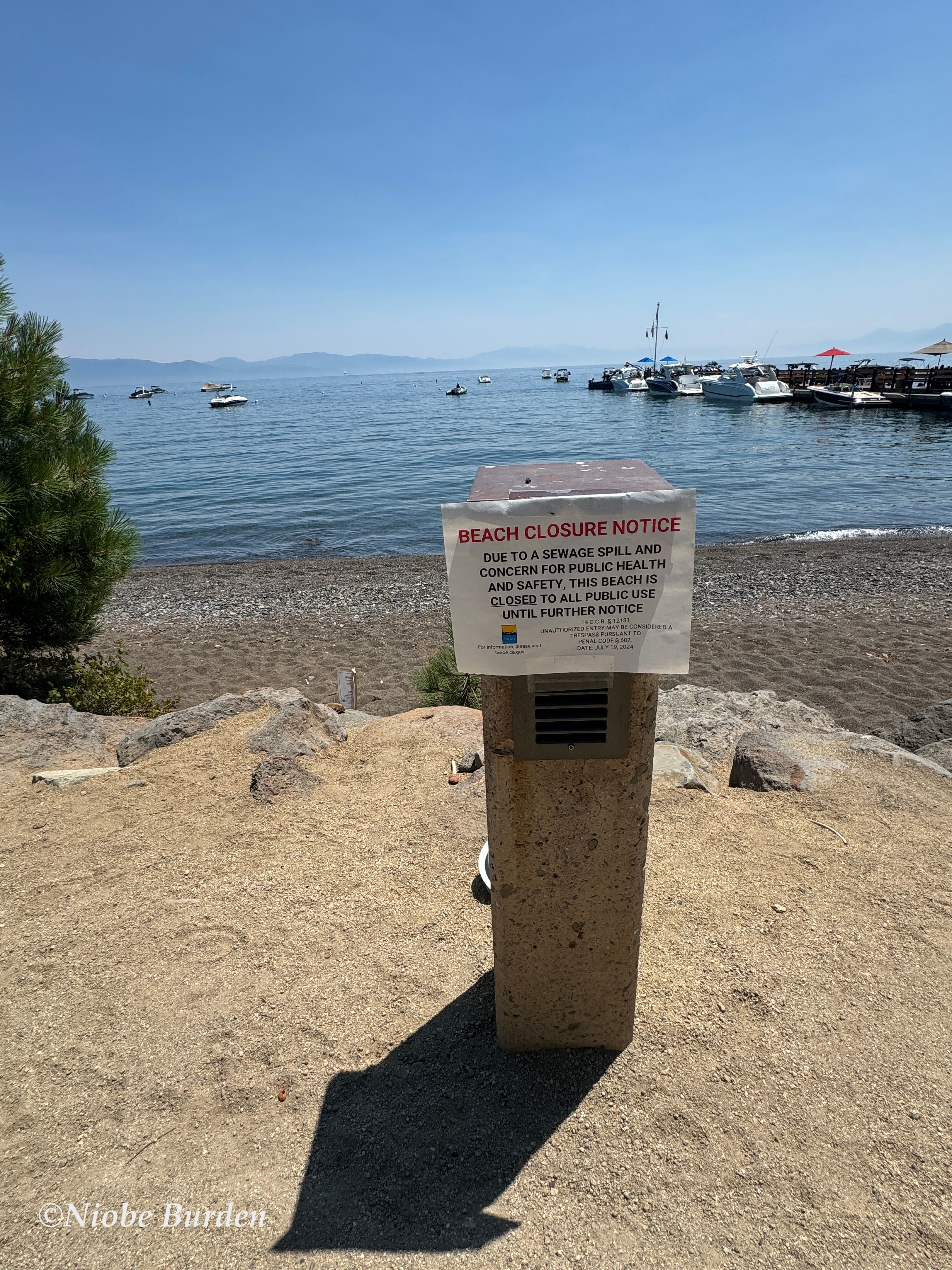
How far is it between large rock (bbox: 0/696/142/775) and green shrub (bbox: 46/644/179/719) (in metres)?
0.69

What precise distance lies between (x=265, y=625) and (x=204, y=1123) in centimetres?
959

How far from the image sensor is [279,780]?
4.07 metres

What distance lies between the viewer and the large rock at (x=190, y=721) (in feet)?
15.4

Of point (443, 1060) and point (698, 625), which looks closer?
point (443, 1060)

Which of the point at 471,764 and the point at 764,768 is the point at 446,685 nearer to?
the point at 471,764

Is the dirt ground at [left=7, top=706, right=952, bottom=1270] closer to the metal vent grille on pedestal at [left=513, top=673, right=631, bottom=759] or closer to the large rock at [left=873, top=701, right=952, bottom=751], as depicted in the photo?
the metal vent grille on pedestal at [left=513, top=673, right=631, bottom=759]

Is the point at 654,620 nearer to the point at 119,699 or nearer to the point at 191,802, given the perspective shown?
the point at 191,802

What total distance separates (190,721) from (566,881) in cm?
358

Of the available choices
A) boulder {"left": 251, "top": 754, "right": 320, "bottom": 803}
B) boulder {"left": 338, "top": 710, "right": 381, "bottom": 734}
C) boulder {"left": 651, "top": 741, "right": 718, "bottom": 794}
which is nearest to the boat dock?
boulder {"left": 651, "top": 741, "right": 718, "bottom": 794}

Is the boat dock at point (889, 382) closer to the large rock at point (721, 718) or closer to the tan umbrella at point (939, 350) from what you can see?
the tan umbrella at point (939, 350)

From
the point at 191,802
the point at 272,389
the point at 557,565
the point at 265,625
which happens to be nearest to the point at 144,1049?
the point at 191,802

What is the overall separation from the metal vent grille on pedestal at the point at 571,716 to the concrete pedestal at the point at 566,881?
0.03m

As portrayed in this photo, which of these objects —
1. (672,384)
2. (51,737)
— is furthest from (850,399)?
(51,737)

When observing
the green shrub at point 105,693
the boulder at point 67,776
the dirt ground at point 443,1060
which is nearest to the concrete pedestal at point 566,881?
the dirt ground at point 443,1060
